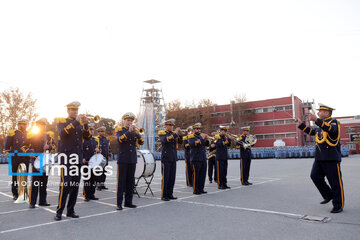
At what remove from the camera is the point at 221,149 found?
1044 centimetres

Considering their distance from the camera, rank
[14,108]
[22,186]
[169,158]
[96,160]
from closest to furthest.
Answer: [22,186]
[169,158]
[96,160]
[14,108]

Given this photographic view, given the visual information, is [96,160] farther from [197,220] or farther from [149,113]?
[149,113]

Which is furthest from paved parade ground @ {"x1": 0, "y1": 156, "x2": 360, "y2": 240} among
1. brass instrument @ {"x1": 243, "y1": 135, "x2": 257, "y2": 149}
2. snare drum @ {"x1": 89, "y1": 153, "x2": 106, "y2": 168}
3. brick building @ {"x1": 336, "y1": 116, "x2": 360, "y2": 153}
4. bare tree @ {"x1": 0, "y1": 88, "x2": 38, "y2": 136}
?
brick building @ {"x1": 336, "y1": 116, "x2": 360, "y2": 153}

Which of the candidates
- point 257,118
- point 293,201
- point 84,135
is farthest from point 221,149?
point 257,118

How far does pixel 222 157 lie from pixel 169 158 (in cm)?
286

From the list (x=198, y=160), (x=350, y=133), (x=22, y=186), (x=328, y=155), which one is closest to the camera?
(x=328, y=155)

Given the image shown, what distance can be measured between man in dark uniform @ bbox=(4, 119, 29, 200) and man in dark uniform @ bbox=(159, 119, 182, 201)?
3947 mm

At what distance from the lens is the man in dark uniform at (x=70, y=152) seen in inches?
229

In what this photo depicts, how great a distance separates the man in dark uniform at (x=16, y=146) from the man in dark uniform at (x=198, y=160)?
4.97 metres

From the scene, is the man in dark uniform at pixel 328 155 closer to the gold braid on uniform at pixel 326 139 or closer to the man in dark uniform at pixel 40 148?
the gold braid on uniform at pixel 326 139

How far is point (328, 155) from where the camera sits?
20.2 ft

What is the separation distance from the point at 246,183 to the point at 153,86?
4271 cm

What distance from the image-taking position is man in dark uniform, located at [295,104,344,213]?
19.5 feet

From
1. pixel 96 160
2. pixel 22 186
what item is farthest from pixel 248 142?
pixel 22 186
